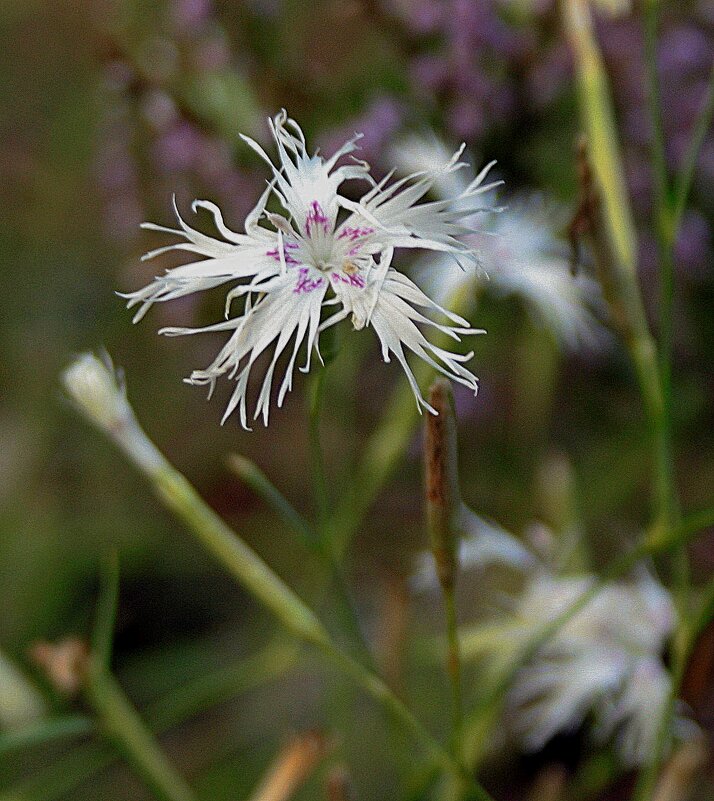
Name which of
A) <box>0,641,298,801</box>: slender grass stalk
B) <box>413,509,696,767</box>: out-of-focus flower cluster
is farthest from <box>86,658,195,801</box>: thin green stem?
<box>413,509,696,767</box>: out-of-focus flower cluster

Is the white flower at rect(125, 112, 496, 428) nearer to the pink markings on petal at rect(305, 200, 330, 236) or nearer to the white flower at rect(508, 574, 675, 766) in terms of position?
the pink markings on petal at rect(305, 200, 330, 236)

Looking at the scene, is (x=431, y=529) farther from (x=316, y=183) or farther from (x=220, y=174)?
(x=220, y=174)

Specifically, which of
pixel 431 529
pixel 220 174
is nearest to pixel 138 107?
pixel 220 174

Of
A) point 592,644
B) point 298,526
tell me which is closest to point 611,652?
point 592,644

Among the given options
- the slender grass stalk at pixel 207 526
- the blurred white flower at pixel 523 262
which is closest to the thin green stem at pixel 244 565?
the slender grass stalk at pixel 207 526

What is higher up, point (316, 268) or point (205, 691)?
point (316, 268)

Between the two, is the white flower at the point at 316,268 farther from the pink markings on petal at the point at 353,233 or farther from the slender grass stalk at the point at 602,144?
the slender grass stalk at the point at 602,144

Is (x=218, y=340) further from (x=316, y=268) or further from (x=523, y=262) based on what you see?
(x=316, y=268)

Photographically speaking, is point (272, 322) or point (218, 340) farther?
point (218, 340)
